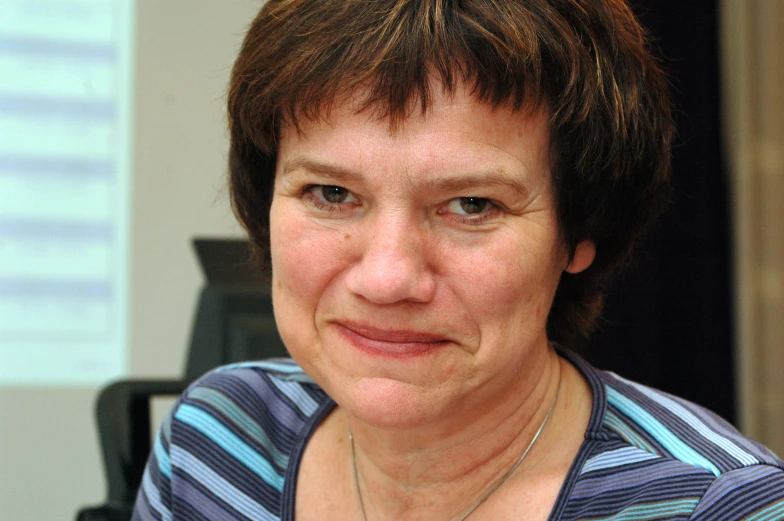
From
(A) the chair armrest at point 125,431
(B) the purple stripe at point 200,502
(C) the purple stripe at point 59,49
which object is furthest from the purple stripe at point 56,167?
(B) the purple stripe at point 200,502

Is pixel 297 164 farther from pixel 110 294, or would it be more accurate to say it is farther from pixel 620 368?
pixel 620 368

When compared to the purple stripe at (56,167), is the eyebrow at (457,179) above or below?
above

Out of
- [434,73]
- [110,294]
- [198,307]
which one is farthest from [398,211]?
[110,294]

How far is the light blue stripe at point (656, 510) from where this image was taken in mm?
1021

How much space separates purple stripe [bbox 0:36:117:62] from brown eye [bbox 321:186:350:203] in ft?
→ 7.05

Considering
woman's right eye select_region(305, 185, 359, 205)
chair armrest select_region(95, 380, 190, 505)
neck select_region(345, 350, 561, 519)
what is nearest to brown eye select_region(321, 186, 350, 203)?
woman's right eye select_region(305, 185, 359, 205)

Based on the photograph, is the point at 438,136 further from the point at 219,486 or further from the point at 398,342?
the point at 219,486

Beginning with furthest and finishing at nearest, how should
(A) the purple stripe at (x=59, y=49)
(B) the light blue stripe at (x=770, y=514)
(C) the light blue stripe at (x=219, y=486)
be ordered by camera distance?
1. (A) the purple stripe at (x=59, y=49)
2. (C) the light blue stripe at (x=219, y=486)
3. (B) the light blue stripe at (x=770, y=514)

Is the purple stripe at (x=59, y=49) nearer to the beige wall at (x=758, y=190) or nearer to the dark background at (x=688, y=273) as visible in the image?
the dark background at (x=688, y=273)

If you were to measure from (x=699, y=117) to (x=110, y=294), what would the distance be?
202 centimetres

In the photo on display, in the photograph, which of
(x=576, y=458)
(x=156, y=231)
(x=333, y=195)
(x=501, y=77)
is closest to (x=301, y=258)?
(x=333, y=195)

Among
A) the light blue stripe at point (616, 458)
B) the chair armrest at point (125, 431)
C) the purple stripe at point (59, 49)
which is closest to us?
the light blue stripe at point (616, 458)

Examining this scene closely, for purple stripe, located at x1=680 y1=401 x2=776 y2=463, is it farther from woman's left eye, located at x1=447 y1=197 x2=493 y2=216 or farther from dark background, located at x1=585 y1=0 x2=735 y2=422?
dark background, located at x1=585 y1=0 x2=735 y2=422

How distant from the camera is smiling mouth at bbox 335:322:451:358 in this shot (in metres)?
1.04
